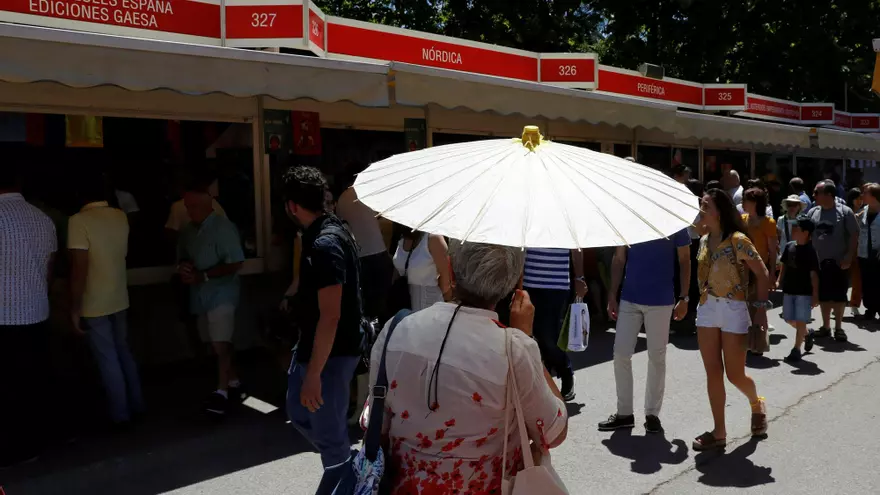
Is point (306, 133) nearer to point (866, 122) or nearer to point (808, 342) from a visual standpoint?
point (808, 342)

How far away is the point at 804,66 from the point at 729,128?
14026mm

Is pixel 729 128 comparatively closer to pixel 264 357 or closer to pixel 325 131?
pixel 325 131

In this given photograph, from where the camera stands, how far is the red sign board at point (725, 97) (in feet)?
56.7

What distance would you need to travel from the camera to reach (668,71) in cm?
2522

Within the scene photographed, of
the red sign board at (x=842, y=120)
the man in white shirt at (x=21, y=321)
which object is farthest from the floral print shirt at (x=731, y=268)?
the red sign board at (x=842, y=120)

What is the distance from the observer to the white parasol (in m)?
2.59

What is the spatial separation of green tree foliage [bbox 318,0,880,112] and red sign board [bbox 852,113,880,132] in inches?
47.3

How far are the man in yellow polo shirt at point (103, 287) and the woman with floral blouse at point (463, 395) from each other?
387 centimetres

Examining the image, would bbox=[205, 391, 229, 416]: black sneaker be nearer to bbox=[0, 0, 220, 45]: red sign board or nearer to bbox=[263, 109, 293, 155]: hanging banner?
bbox=[263, 109, 293, 155]: hanging banner

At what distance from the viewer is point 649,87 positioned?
1554 centimetres

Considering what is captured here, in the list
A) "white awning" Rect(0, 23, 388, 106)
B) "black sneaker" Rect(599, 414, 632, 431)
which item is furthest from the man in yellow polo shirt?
"black sneaker" Rect(599, 414, 632, 431)

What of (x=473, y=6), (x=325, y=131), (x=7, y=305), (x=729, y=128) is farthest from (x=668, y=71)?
(x=7, y=305)

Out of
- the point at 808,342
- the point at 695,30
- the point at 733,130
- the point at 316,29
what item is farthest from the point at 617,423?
the point at 695,30

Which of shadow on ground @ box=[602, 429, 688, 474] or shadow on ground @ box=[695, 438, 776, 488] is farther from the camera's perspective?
shadow on ground @ box=[602, 429, 688, 474]
